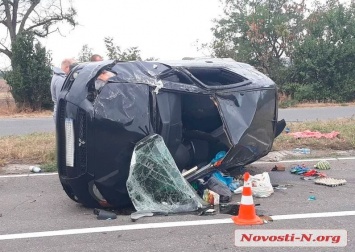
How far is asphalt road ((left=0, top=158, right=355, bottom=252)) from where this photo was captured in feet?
13.8

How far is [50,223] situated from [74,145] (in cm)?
81

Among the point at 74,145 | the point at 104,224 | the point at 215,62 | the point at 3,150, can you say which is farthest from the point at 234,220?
the point at 3,150

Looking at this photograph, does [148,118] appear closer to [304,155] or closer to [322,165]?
[322,165]

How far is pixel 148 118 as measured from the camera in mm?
5156

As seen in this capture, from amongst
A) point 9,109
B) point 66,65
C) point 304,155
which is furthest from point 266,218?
point 9,109

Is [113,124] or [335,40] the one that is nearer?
[113,124]

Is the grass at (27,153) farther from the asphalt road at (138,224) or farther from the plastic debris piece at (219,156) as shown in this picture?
the plastic debris piece at (219,156)

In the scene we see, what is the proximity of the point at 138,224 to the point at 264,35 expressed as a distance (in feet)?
78.0

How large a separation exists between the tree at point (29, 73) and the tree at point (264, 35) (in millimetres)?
10894

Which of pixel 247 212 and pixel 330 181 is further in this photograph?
pixel 330 181

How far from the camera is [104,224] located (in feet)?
15.7

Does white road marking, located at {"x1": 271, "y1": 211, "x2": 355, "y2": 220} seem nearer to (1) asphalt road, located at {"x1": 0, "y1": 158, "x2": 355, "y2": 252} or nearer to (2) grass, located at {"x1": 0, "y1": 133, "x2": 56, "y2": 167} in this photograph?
(1) asphalt road, located at {"x1": 0, "y1": 158, "x2": 355, "y2": 252}

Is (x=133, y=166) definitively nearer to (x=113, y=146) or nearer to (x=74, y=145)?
(x=113, y=146)

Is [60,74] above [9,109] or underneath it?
above
